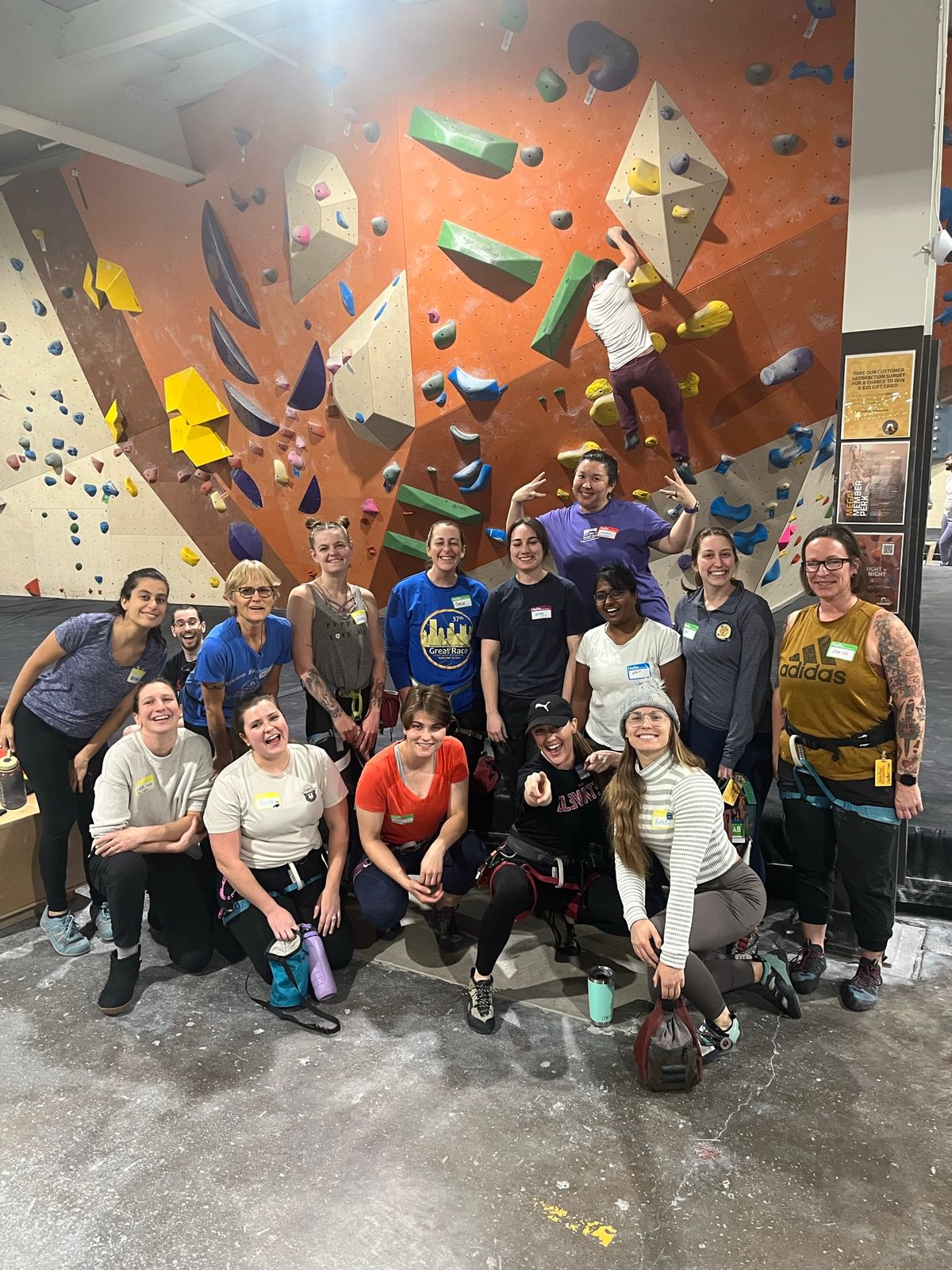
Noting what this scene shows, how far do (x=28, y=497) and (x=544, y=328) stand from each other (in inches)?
218

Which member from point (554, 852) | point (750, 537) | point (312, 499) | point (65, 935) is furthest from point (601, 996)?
point (312, 499)

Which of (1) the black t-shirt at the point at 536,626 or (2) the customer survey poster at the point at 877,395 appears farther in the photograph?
(1) the black t-shirt at the point at 536,626

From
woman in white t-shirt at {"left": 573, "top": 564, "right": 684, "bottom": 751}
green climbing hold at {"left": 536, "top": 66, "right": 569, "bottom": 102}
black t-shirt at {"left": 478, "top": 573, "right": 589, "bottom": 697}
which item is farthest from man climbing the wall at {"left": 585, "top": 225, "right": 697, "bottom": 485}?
woman in white t-shirt at {"left": 573, "top": 564, "right": 684, "bottom": 751}

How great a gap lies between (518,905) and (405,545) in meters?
3.48

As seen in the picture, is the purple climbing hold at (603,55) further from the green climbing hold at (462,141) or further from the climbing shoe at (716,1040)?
the climbing shoe at (716,1040)

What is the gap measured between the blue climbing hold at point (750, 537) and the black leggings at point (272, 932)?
2.92 meters

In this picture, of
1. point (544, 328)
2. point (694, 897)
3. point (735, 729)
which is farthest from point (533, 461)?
point (694, 897)

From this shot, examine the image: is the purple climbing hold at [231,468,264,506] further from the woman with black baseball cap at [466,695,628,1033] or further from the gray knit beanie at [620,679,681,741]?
the gray knit beanie at [620,679,681,741]

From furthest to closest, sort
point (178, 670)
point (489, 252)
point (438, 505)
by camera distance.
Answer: point (438, 505), point (489, 252), point (178, 670)

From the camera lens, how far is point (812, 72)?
4004 mm

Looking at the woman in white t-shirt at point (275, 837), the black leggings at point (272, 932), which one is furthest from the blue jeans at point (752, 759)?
the black leggings at point (272, 932)

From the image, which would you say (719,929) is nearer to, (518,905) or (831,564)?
(518,905)

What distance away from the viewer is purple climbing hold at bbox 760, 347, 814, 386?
4312mm

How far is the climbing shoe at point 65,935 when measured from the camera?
300 centimetres
